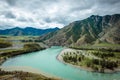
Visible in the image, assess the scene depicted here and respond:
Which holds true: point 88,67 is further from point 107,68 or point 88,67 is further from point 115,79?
point 115,79

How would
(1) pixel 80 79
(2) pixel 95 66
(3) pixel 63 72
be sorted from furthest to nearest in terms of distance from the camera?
1. (2) pixel 95 66
2. (3) pixel 63 72
3. (1) pixel 80 79

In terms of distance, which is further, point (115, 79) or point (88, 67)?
point (88, 67)

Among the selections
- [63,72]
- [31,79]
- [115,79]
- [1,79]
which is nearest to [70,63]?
[63,72]

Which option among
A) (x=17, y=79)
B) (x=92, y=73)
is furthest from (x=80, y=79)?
(x=17, y=79)

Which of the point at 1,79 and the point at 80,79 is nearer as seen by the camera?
the point at 1,79

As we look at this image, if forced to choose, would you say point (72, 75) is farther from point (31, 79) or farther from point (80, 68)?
point (31, 79)

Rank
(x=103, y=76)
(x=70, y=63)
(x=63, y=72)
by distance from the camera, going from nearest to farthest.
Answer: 1. (x=103, y=76)
2. (x=63, y=72)
3. (x=70, y=63)

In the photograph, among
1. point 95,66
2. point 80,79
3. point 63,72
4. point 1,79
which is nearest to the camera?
point 1,79

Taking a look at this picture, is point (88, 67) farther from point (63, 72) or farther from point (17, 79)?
point (17, 79)

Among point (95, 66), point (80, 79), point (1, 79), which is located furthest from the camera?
point (95, 66)
